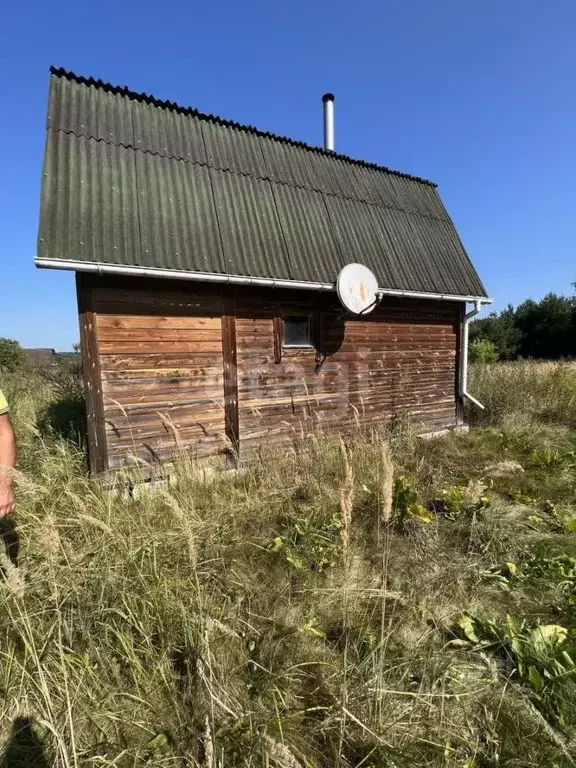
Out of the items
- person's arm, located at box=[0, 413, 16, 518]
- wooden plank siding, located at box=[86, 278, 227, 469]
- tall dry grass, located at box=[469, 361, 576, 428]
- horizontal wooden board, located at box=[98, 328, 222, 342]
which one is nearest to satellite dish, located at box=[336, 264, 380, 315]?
wooden plank siding, located at box=[86, 278, 227, 469]

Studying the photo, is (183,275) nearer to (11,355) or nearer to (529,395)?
(529,395)

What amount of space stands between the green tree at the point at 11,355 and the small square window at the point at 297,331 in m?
14.9

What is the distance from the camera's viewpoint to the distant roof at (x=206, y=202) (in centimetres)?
446

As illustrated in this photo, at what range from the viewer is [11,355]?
16641 mm

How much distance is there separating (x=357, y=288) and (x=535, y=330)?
38136 mm

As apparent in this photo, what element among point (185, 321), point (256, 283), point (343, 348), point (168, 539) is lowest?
point (168, 539)

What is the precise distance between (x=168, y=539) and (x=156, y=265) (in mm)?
3144

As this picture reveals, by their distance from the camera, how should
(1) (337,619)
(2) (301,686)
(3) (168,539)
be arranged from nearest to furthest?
1. (2) (301,686)
2. (1) (337,619)
3. (3) (168,539)

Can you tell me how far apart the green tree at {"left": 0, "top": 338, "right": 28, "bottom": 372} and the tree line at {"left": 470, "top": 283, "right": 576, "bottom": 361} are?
3293 centimetres

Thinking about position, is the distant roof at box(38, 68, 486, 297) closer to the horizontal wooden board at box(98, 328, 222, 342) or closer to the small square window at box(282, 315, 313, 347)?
the small square window at box(282, 315, 313, 347)

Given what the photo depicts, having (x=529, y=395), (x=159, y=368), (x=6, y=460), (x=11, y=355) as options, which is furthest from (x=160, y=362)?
(x=11, y=355)

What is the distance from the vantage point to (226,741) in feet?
5.44

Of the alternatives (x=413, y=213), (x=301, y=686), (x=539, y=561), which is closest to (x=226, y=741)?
(x=301, y=686)

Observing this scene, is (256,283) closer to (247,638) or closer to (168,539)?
(168,539)
